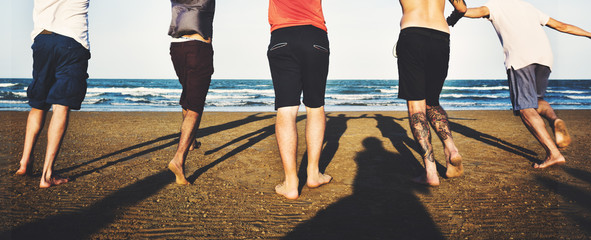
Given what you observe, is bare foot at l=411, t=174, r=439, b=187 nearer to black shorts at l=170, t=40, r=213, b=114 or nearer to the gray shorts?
the gray shorts

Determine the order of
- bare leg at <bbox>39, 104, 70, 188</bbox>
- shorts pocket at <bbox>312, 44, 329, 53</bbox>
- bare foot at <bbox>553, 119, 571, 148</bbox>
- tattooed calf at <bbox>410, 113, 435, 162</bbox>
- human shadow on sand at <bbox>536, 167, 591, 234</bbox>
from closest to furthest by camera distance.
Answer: human shadow on sand at <bbox>536, 167, 591, 234</bbox> → shorts pocket at <bbox>312, 44, 329, 53</bbox> → bare leg at <bbox>39, 104, 70, 188</bbox> → tattooed calf at <bbox>410, 113, 435, 162</bbox> → bare foot at <bbox>553, 119, 571, 148</bbox>

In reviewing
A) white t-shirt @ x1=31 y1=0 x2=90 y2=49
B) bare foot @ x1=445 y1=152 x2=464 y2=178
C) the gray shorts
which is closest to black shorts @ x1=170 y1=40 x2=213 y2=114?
white t-shirt @ x1=31 y1=0 x2=90 y2=49

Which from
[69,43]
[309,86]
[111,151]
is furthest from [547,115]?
[111,151]

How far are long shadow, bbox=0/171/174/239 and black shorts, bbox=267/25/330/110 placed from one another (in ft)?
4.49

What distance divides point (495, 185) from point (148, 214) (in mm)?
2815

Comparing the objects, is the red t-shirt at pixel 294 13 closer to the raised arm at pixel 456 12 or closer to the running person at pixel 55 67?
the raised arm at pixel 456 12

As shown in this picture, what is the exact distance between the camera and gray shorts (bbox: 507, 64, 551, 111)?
→ 3.41 metres

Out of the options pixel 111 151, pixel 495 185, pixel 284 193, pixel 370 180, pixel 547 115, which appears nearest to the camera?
pixel 284 193

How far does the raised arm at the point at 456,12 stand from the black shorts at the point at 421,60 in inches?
14.1

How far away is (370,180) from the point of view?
9.53 feet

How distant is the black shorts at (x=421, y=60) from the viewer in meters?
2.83

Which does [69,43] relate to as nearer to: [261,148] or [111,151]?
[111,151]

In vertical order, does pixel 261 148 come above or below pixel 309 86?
below

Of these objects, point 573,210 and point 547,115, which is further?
point 547,115
